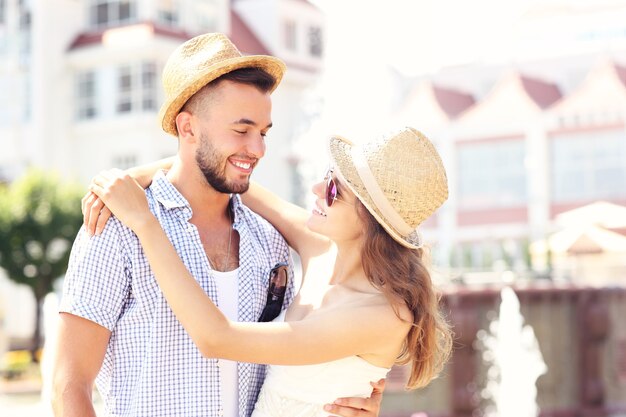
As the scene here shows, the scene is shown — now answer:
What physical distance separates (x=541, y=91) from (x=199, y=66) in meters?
37.6

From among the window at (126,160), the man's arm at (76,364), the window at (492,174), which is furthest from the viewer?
the window at (492,174)

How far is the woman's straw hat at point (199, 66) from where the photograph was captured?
3.30 m

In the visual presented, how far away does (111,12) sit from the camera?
3631 centimetres

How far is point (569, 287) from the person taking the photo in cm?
1241

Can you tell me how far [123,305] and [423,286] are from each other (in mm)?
859

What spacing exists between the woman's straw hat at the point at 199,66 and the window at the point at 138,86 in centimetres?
3187

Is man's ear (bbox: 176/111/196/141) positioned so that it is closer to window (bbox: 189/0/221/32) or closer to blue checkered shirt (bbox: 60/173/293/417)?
Result: blue checkered shirt (bbox: 60/173/293/417)

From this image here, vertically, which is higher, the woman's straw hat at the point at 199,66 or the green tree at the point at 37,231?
the green tree at the point at 37,231

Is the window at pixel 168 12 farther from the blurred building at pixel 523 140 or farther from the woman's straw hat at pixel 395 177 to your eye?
the woman's straw hat at pixel 395 177

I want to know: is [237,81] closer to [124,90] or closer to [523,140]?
[124,90]

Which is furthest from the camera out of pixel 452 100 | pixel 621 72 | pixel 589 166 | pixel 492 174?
pixel 452 100

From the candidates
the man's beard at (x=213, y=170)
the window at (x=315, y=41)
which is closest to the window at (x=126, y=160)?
the window at (x=315, y=41)

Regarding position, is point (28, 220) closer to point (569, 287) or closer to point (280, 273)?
point (569, 287)

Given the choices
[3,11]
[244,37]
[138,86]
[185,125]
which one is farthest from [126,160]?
[185,125]
